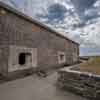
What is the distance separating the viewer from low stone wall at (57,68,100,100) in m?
2.67

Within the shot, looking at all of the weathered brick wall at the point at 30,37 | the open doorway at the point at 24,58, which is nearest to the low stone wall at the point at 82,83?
the open doorway at the point at 24,58

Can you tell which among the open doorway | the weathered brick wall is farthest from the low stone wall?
the weathered brick wall

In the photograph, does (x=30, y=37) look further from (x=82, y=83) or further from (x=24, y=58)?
(x=82, y=83)

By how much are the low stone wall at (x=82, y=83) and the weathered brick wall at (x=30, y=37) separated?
2925mm

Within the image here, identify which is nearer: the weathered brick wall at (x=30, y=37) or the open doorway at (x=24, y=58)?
the weathered brick wall at (x=30, y=37)

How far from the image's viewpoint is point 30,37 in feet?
18.3

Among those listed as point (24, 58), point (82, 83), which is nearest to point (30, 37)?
point (24, 58)

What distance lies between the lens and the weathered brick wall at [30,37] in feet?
14.2

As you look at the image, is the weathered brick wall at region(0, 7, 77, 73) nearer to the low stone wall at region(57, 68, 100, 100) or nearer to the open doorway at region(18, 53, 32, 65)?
the open doorway at region(18, 53, 32, 65)

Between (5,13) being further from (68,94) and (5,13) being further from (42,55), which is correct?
(68,94)

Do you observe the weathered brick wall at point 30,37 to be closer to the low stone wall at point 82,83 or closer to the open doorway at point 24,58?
the open doorway at point 24,58

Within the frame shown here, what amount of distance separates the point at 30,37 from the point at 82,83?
3.87 metres

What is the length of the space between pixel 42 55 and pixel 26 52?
143 centimetres

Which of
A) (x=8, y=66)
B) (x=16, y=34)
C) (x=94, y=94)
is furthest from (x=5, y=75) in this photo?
(x=94, y=94)
